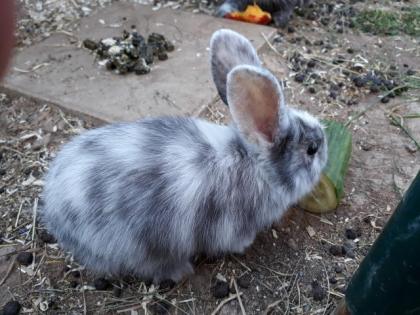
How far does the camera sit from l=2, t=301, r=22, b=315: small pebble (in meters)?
2.03

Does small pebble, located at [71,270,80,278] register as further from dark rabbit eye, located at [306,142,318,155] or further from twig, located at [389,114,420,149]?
twig, located at [389,114,420,149]

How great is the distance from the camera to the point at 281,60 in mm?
3566

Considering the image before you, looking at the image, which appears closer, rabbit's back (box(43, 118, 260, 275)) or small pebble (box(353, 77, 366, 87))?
rabbit's back (box(43, 118, 260, 275))

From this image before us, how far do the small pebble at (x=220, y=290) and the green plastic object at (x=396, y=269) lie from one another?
68 centimetres

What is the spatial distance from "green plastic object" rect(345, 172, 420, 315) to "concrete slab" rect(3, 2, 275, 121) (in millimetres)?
1700

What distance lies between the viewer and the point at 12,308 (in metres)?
2.04

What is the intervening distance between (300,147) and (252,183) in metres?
0.26

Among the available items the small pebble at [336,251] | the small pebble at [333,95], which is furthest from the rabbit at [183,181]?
the small pebble at [333,95]

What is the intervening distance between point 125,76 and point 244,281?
172 cm

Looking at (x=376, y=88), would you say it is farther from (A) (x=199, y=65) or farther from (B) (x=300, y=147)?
(B) (x=300, y=147)

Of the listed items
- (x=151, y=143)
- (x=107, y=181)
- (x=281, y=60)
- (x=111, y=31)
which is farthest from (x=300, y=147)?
(x=111, y=31)

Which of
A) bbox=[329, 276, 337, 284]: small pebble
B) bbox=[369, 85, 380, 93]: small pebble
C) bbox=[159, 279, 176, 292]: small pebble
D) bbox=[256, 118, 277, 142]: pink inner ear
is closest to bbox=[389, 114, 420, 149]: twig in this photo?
bbox=[369, 85, 380, 93]: small pebble

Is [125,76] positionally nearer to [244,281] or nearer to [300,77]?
[300,77]

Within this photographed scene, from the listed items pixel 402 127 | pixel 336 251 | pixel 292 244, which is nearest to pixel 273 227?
pixel 292 244
